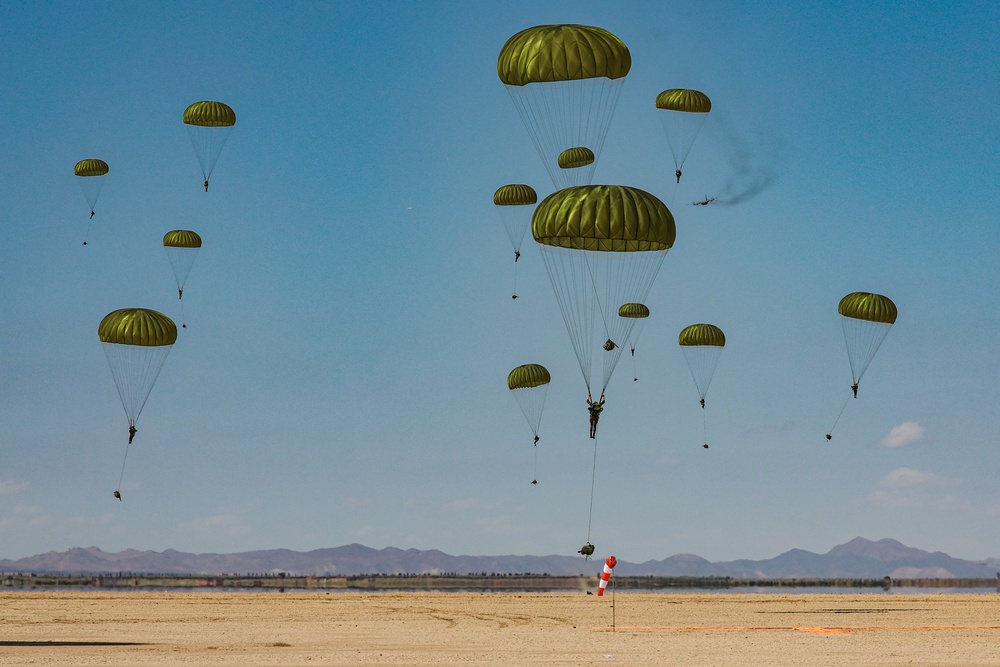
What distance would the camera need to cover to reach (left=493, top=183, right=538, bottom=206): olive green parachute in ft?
196

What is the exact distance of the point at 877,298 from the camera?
52438mm

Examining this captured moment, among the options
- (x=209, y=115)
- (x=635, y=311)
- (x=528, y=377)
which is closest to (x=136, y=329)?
(x=209, y=115)

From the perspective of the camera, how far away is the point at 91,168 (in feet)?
206

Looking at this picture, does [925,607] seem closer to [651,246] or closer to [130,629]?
[651,246]

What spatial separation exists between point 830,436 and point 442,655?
34535mm

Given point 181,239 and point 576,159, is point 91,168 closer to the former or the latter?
point 181,239

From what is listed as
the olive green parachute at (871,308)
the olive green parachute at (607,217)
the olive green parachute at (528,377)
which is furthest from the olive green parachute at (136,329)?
the olive green parachute at (871,308)

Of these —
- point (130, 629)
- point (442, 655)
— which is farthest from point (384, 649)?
point (130, 629)

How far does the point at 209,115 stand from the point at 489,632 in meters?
31.2

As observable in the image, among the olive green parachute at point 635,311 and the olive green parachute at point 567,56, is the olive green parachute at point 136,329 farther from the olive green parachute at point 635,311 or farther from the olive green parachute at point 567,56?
the olive green parachute at point 635,311

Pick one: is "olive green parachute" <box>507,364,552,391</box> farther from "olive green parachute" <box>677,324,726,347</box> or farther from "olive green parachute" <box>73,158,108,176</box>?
"olive green parachute" <box>73,158,108,176</box>

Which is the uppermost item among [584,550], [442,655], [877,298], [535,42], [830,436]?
[535,42]

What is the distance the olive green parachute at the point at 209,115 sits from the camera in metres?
57.3

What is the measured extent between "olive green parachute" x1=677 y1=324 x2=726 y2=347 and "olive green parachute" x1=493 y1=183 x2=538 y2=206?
403 inches
